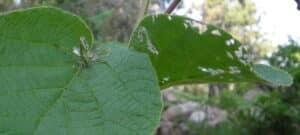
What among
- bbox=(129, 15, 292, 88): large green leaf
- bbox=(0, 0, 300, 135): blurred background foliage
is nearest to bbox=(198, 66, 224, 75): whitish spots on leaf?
bbox=(129, 15, 292, 88): large green leaf

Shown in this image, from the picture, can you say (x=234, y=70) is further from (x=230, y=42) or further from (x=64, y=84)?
→ (x=64, y=84)

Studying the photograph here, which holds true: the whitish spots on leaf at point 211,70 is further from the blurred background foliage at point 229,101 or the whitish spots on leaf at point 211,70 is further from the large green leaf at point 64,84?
the blurred background foliage at point 229,101

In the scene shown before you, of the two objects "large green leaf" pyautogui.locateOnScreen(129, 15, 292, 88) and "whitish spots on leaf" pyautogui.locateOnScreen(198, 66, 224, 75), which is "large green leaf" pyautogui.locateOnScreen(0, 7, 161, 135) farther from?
"whitish spots on leaf" pyautogui.locateOnScreen(198, 66, 224, 75)

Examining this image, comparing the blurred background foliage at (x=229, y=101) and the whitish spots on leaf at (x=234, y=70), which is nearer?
the whitish spots on leaf at (x=234, y=70)

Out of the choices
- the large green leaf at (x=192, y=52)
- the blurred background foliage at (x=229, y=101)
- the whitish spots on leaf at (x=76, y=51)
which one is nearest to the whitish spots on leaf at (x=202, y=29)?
the large green leaf at (x=192, y=52)

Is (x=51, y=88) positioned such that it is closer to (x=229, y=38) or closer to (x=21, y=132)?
(x=21, y=132)

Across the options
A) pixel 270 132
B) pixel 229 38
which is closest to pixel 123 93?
pixel 229 38
